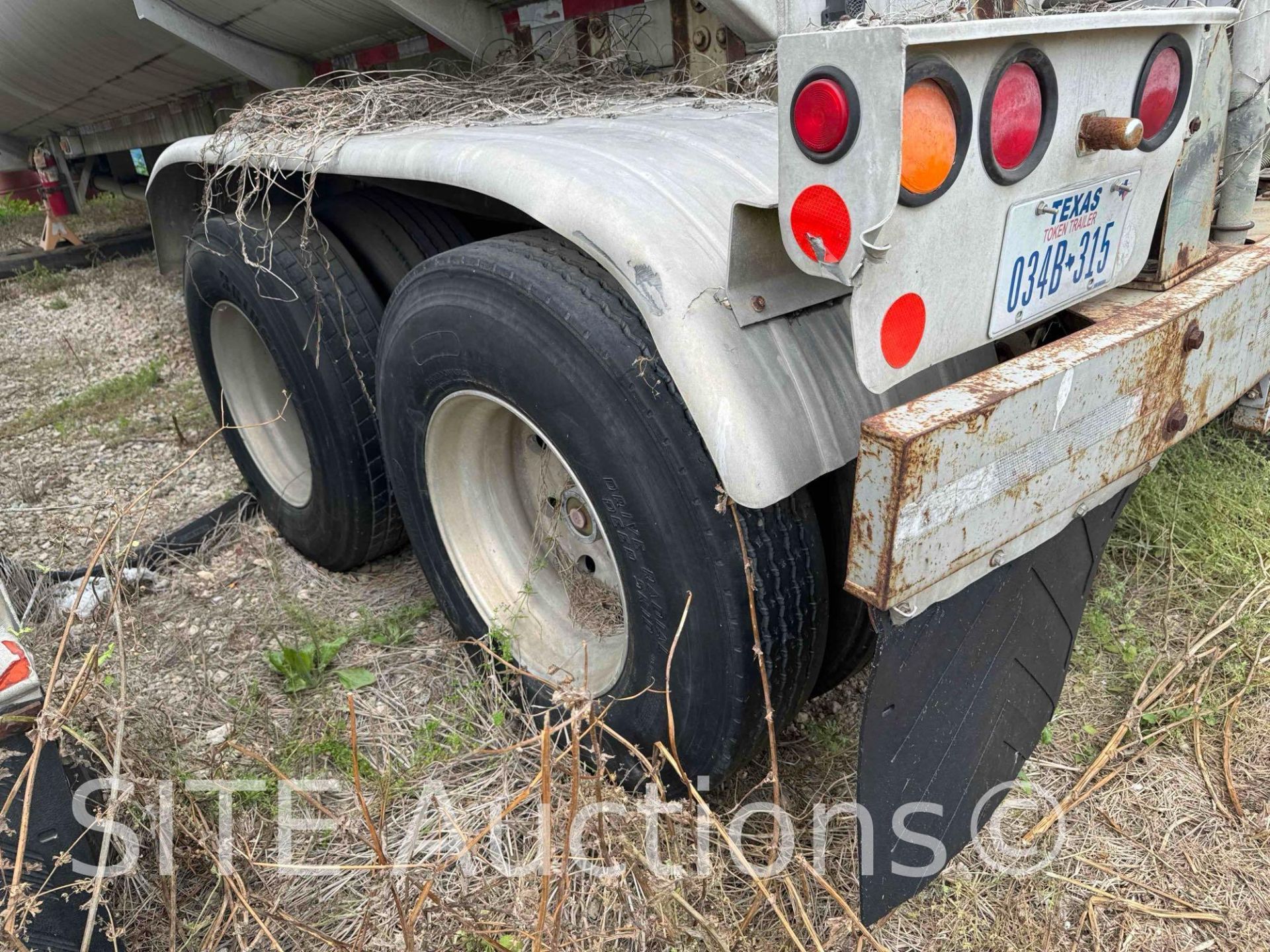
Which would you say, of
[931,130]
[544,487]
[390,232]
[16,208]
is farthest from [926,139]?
[16,208]

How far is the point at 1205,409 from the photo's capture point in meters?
1.67

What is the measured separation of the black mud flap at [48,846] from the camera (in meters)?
1.47

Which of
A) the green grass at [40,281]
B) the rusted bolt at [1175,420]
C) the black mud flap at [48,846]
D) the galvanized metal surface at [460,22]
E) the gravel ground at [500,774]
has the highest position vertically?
the galvanized metal surface at [460,22]

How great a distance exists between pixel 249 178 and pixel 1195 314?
7.58ft

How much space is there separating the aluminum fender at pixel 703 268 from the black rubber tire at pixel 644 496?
4.0 inches

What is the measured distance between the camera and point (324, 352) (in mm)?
2400

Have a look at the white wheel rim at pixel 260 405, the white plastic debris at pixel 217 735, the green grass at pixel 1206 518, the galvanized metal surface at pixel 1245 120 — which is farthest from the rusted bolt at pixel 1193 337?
the white wheel rim at pixel 260 405

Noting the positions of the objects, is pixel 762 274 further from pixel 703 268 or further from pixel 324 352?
pixel 324 352

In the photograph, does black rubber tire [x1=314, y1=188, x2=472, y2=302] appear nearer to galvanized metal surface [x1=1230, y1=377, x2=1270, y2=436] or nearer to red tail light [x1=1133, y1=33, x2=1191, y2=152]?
red tail light [x1=1133, y1=33, x2=1191, y2=152]

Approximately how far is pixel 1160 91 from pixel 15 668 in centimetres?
205

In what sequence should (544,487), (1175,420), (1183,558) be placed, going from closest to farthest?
(1175,420) < (544,487) < (1183,558)

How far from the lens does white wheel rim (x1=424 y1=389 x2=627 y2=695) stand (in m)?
2.08

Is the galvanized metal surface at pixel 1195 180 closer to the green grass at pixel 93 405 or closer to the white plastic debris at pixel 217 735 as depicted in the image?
the white plastic debris at pixel 217 735

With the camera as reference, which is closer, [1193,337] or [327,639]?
[1193,337]
